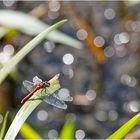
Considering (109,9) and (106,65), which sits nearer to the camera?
(106,65)

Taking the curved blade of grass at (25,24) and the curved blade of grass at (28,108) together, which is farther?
the curved blade of grass at (25,24)

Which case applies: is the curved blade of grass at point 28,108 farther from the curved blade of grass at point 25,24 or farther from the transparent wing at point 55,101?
the curved blade of grass at point 25,24

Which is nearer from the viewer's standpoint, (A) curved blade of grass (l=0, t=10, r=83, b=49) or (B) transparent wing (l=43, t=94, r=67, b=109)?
(B) transparent wing (l=43, t=94, r=67, b=109)

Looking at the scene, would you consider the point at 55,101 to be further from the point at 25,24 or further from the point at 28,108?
the point at 25,24

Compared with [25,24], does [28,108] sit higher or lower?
lower

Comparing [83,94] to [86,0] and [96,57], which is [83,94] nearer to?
[96,57]

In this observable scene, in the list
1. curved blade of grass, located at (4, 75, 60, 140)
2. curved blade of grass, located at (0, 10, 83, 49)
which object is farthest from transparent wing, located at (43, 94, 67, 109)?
curved blade of grass, located at (0, 10, 83, 49)

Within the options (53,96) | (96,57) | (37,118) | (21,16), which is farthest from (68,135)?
(37,118)

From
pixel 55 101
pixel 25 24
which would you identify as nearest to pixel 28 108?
pixel 55 101

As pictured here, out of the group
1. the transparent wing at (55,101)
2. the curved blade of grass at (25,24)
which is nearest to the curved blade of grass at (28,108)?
the transparent wing at (55,101)

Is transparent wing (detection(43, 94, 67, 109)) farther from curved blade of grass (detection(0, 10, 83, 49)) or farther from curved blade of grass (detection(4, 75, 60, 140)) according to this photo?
curved blade of grass (detection(0, 10, 83, 49))

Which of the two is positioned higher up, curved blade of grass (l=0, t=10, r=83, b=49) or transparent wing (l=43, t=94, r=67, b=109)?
curved blade of grass (l=0, t=10, r=83, b=49)
